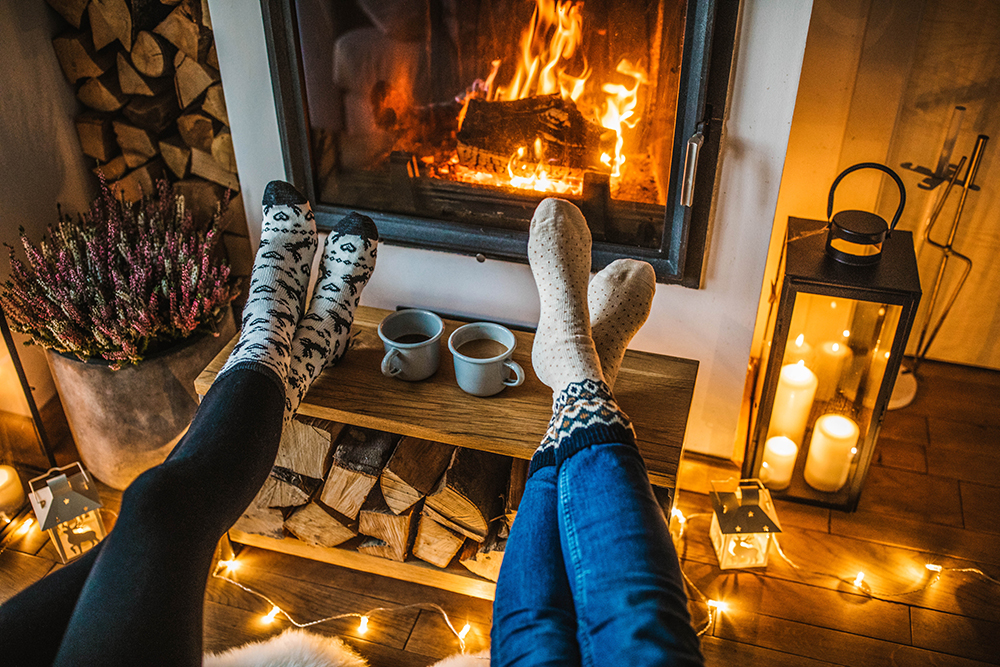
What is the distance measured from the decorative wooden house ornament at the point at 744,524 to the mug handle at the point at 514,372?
0.47 m

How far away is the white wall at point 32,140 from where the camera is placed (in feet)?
5.06

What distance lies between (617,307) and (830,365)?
0.50 m

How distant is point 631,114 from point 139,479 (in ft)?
3.25

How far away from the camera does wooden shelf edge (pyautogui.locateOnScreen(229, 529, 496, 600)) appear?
4.58 ft

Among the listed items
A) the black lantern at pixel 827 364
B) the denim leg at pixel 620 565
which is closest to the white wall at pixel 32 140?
the denim leg at pixel 620 565

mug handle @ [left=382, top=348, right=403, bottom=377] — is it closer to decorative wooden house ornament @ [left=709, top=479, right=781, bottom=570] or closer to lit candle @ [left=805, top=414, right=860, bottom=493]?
decorative wooden house ornament @ [left=709, top=479, right=781, bottom=570]

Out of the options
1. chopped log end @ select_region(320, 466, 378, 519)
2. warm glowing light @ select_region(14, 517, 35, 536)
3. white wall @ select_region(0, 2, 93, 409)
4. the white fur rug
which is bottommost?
warm glowing light @ select_region(14, 517, 35, 536)

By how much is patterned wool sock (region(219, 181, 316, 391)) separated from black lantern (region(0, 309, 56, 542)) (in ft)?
1.97

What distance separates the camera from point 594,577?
856mm

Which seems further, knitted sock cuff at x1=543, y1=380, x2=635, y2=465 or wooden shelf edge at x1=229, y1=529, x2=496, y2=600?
wooden shelf edge at x1=229, y1=529, x2=496, y2=600

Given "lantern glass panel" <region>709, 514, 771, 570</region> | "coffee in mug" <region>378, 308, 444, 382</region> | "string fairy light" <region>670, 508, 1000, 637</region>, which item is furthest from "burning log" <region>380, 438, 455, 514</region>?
"lantern glass panel" <region>709, 514, 771, 570</region>

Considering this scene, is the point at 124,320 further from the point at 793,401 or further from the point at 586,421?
the point at 793,401

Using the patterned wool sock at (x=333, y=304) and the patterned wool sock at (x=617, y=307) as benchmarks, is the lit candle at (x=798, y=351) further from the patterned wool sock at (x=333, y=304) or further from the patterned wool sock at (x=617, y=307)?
the patterned wool sock at (x=333, y=304)

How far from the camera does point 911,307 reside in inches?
50.2
